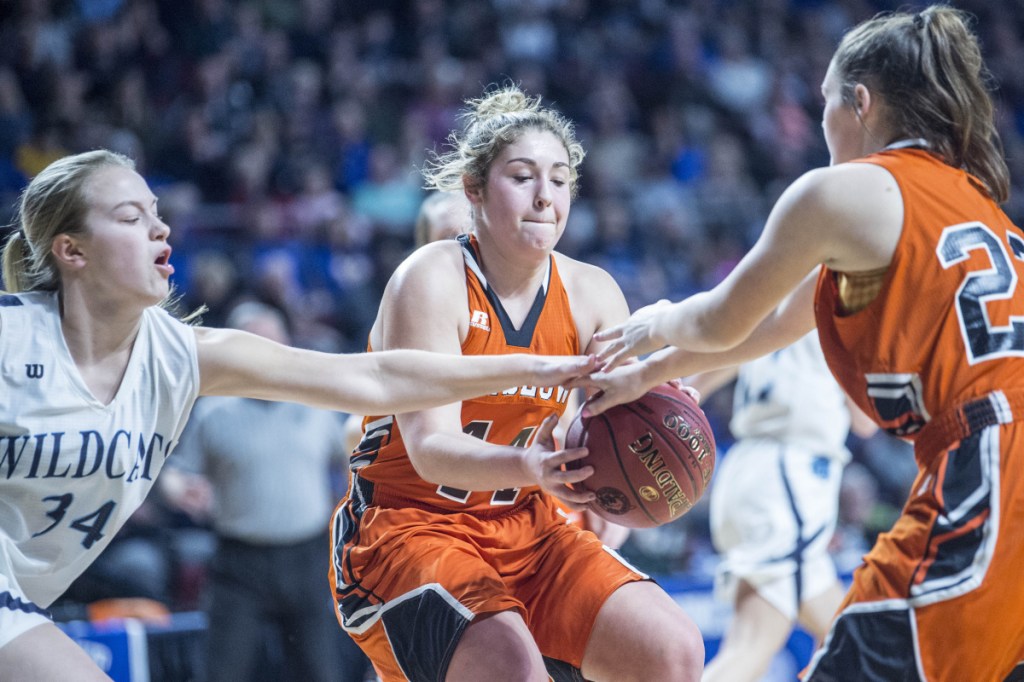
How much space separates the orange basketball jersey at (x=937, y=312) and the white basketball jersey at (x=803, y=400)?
2880 mm

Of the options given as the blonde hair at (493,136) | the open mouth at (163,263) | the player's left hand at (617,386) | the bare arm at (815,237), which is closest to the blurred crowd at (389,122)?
the blonde hair at (493,136)

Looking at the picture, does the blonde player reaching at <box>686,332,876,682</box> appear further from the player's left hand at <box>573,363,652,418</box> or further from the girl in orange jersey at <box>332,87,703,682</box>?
the player's left hand at <box>573,363,652,418</box>

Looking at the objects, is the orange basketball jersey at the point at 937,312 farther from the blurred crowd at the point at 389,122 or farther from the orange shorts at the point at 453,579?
the blurred crowd at the point at 389,122

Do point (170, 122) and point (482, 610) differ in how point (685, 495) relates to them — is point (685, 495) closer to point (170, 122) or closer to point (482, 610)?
point (482, 610)

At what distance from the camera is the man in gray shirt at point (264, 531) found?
5.87 m

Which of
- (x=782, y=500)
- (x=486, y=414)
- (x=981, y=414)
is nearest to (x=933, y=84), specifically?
(x=981, y=414)

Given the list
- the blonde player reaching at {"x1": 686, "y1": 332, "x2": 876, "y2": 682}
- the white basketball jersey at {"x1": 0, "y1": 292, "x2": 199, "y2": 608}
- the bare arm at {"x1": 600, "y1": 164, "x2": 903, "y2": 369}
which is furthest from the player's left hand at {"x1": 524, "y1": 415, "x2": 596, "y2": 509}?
the blonde player reaching at {"x1": 686, "y1": 332, "x2": 876, "y2": 682}

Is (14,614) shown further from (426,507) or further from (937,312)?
(937,312)

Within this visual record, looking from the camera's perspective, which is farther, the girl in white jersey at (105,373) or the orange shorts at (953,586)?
the girl in white jersey at (105,373)

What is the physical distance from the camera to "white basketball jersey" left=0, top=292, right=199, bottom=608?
2.95 m

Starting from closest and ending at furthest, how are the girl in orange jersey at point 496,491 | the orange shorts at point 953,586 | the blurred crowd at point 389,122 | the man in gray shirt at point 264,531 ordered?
the orange shorts at point 953,586, the girl in orange jersey at point 496,491, the man in gray shirt at point 264,531, the blurred crowd at point 389,122

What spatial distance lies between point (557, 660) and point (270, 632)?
3.37 meters

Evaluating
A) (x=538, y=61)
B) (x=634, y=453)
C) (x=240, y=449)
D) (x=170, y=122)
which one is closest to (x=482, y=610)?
(x=634, y=453)

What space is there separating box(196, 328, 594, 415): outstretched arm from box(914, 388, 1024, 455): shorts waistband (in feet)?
3.52
